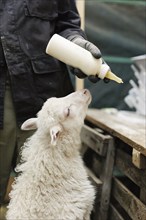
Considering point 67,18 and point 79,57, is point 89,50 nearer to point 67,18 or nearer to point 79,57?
point 79,57

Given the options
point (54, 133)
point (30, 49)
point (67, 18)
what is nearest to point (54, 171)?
point (54, 133)

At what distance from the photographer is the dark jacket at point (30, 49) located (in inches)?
97.5

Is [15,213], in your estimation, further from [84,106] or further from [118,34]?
[118,34]

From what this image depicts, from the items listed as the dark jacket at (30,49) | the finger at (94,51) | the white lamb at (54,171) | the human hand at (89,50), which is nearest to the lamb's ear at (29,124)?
the white lamb at (54,171)

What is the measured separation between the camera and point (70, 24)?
264cm

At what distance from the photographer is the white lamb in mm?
2191

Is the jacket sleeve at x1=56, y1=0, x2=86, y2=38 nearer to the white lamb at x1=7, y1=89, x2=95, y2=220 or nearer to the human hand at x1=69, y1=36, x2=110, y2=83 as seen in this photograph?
the human hand at x1=69, y1=36, x2=110, y2=83

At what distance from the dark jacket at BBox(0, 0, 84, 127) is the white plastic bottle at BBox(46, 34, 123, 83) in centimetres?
38

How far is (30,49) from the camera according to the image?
2535mm

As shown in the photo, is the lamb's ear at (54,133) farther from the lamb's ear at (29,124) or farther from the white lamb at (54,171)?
the lamb's ear at (29,124)

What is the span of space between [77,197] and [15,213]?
360 mm

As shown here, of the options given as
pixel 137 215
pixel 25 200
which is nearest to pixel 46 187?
pixel 25 200

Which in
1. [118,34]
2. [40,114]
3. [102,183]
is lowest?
[102,183]

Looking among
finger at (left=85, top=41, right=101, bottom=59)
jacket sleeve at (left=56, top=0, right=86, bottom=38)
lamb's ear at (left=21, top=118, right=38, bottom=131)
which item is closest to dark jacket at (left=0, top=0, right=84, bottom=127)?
jacket sleeve at (left=56, top=0, right=86, bottom=38)
